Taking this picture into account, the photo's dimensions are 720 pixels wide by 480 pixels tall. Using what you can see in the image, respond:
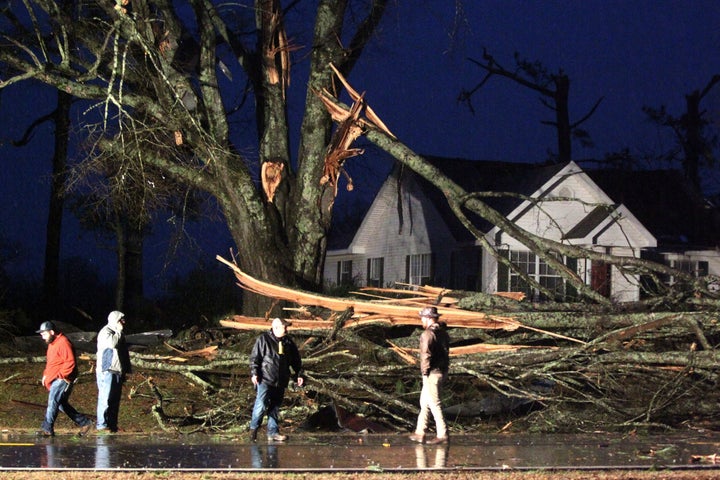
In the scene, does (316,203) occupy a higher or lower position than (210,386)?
higher

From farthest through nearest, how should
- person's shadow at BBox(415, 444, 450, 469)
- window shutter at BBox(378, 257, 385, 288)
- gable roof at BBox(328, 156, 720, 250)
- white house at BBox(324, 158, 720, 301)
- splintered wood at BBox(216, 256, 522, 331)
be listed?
window shutter at BBox(378, 257, 385, 288) → gable roof at BBox(328, 156, 720, 250) → white house at BBox(324, 158, 720, 301) → splintered wood at BBox(216, 256, 522, 331) → person's shadow at BBox(415, 444, 450, 469)

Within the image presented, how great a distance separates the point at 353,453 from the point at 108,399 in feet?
11.8

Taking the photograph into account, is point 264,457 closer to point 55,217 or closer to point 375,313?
point 375,313

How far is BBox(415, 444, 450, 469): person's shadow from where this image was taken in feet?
29.3

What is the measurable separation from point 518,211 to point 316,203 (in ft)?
39.8

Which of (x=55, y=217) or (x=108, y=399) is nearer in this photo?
(x=108, y=399)

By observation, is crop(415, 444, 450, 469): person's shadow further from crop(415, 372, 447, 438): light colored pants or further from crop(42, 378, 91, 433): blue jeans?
crop(42, 378, 91, 433): blue jeans

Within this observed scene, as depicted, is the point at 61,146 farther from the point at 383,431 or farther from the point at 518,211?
the point at 383,431

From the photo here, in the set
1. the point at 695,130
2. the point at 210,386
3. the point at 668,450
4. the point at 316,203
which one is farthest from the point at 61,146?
the point at 695,130

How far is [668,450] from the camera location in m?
10.1

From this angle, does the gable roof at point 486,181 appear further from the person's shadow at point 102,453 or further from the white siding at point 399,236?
the person's shadow at point 102,453

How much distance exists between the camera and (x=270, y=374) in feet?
36.6

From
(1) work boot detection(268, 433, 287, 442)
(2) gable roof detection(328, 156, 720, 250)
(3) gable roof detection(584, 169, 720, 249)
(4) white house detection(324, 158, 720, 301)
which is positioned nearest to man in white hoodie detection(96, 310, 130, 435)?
(1) work boot detection(268, 433, 287, 442)

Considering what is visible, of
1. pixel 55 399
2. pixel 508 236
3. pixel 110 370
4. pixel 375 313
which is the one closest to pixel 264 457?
pixel 110 370
